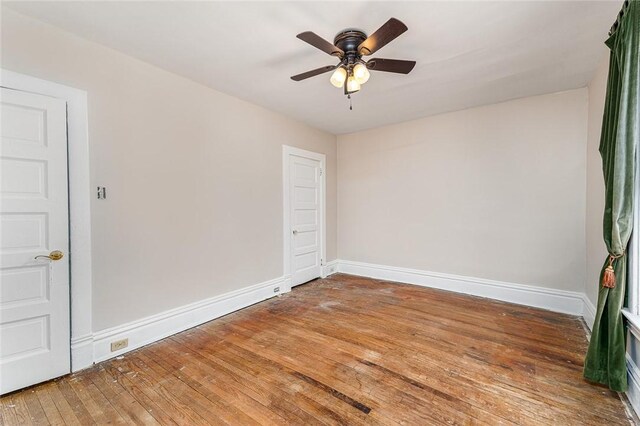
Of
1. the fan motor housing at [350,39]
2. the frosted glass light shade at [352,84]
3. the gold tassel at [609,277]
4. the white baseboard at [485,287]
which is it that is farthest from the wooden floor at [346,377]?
the fan motor housing at [350,39]

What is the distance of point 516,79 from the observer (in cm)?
296

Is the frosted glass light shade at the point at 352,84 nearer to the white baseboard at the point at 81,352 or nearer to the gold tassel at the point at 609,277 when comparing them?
the gold tassel at the point at 609,277

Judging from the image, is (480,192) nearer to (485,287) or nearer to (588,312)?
(485,287)

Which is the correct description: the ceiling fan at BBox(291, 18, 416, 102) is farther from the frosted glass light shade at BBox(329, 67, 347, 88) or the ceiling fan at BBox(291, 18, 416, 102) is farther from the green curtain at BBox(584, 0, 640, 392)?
the green curtain at BBox(584, 0, 640, 392)

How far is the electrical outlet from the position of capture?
236 cm

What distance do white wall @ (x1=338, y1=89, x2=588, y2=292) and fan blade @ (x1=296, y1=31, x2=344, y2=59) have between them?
2.74m

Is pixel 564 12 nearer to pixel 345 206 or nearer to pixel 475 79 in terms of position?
pixel 475 79

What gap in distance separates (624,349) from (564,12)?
93.4 inches

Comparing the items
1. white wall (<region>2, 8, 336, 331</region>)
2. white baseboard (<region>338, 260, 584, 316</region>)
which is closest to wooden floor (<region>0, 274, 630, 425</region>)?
white baseboard (<region>338, 260, 584, 316</region>)

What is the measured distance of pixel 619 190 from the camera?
5.82ft

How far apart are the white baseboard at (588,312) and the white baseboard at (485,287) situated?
0.08m

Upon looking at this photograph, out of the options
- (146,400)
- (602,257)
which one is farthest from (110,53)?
(602,257)

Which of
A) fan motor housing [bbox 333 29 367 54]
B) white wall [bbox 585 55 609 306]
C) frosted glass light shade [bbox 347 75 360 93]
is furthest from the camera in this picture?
white wall [bbox 585 55 609 306]

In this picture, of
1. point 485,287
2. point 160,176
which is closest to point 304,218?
point 160,176
